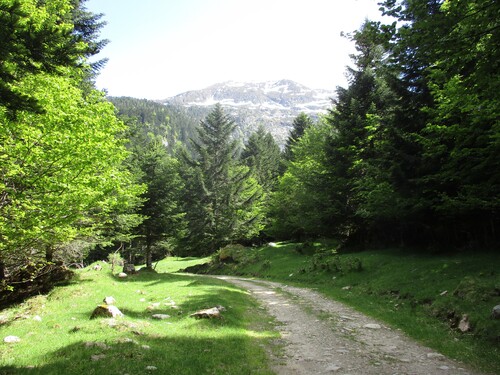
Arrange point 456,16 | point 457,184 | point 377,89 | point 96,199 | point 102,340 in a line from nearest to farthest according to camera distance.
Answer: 1. point 456,16
2. point 102,340
3. point 96,199
4. point 457,184
5. point 377,89

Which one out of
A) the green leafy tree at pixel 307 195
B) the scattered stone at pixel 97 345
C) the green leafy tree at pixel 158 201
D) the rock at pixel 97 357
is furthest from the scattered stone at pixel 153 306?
the green leafy tree at pixel 307 195

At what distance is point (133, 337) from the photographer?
9125 mm

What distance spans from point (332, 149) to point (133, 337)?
2343 cm

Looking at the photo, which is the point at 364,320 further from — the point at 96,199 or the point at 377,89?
the point at 377,89

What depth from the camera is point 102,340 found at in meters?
8.65

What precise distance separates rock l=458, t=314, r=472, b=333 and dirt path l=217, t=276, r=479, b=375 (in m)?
1.82

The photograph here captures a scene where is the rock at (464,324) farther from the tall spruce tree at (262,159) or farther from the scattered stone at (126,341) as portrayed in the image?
the tall spruce tree at (262,159)

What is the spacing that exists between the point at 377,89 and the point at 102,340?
28.2m

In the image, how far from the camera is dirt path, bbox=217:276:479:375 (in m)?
7.42

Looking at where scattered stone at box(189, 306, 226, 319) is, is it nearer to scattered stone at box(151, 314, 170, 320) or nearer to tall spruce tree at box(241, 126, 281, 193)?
scattered stone at box(151, 314, 170, 320)

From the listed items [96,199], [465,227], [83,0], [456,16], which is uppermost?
[83,0]

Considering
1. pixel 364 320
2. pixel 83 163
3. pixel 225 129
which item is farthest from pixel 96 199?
pixel 225 129

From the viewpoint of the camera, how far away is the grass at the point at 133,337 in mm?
7273

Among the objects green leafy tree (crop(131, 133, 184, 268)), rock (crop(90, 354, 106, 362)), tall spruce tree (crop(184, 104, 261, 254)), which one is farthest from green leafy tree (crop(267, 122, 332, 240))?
rock (crop(90, 354, 106, 362))
